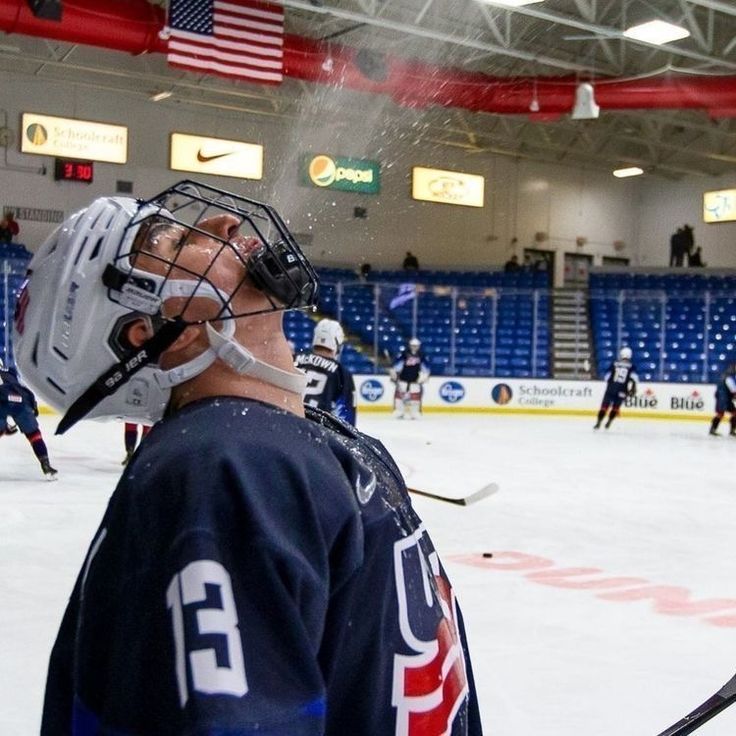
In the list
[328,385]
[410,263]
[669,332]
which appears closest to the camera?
[328,385]

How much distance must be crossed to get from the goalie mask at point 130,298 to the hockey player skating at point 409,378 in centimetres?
1491

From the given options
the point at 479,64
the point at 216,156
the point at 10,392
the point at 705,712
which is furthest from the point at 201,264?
the point at 216,156

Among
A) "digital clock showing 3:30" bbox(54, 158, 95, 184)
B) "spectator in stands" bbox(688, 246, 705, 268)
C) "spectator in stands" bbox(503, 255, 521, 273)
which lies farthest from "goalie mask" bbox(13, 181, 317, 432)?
"spectator in stands" bbox(688, 246, 705, 268)

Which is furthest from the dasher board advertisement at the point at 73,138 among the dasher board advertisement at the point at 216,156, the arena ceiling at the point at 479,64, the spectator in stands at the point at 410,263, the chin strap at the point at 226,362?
the chin strap at the point at 226,362

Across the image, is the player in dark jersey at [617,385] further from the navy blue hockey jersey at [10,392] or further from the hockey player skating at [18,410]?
the navy blue hockey jersey at [10,392]

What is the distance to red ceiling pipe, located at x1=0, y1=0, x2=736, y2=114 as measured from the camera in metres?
11.5

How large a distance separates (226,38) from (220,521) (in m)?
9.63

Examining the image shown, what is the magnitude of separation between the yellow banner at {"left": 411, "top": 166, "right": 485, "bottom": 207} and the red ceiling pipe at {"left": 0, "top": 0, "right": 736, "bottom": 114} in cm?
512

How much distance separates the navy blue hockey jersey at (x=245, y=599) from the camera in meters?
0.75

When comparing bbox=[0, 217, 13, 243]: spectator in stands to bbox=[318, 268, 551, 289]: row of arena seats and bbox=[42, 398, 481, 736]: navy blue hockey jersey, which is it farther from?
bbox=[42, 398, 481, 736]: navy blue hockey jersey

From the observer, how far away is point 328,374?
23.1ft

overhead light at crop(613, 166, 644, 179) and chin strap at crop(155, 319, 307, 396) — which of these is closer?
chin strap at crop(155, 319, 307, 396)

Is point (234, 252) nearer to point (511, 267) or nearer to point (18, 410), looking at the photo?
point (18, 410)

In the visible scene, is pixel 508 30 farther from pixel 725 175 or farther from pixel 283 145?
pixel 725 175
